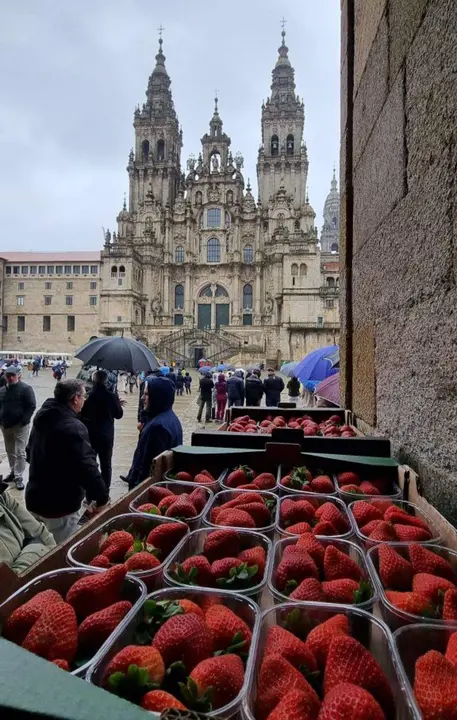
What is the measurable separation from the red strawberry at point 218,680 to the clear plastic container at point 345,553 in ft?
0.92

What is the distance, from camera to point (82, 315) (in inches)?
1766

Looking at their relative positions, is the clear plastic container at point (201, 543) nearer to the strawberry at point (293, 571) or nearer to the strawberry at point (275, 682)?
the strawberry at point (293, 571)

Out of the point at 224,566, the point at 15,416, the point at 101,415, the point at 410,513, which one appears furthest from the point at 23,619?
the point at 15,416

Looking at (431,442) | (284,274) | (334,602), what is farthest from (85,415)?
(284,274)

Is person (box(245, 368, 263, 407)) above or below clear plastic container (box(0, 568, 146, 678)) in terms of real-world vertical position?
below

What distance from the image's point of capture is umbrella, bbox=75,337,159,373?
659 centimetres

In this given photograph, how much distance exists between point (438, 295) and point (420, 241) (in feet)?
1.19

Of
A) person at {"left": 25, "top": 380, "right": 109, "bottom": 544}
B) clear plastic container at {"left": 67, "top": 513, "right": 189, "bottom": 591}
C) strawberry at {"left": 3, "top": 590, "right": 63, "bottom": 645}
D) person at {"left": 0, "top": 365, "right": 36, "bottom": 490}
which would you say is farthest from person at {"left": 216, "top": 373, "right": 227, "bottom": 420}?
strawberry at {"left": 3, "top": 590, "right": 63, "bottom": 645}

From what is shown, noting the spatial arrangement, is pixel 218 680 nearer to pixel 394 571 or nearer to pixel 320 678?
pixel 320 678

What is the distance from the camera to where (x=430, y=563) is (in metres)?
1.27

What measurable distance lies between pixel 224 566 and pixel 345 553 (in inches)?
15.9

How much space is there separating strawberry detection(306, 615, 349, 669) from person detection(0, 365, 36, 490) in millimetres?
5638

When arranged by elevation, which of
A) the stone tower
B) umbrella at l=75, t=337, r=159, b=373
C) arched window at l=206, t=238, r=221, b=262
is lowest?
umbrella at l=75, t=337, r=159, b=373

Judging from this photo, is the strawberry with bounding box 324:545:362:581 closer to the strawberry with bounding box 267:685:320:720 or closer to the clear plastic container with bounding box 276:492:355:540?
the clear plastic container with bounding box 276:492:355:540
